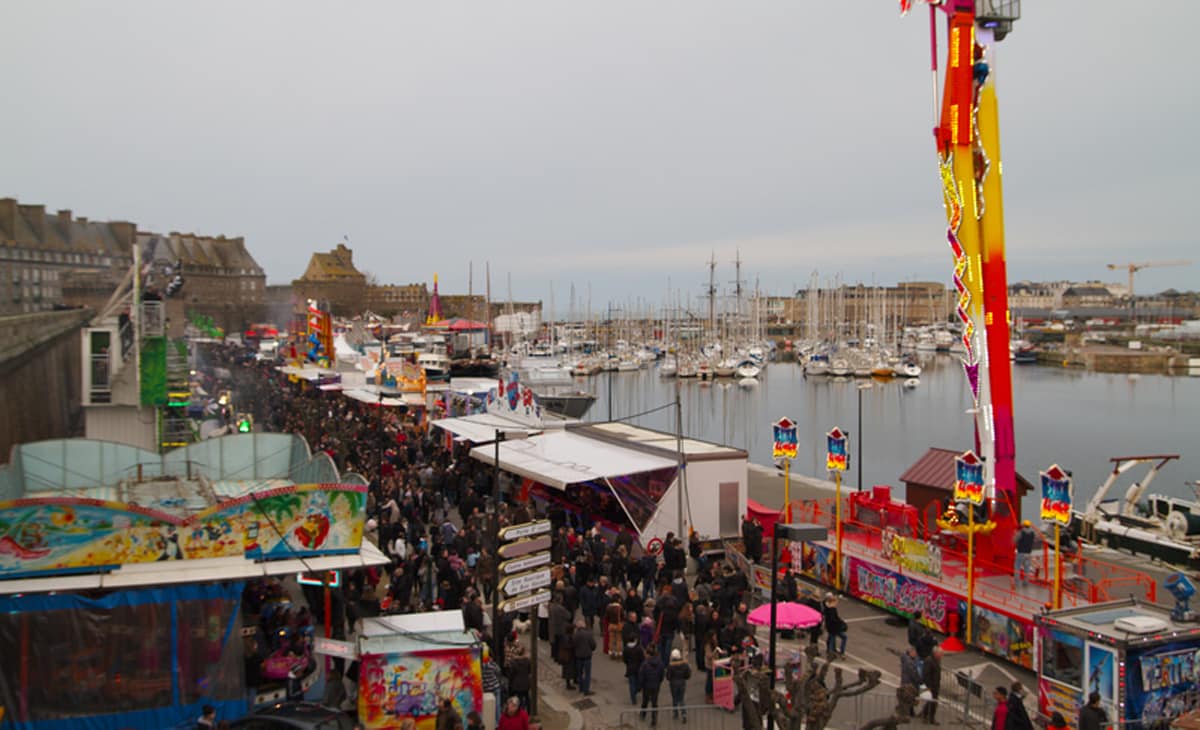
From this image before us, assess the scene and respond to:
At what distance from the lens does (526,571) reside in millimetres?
10484

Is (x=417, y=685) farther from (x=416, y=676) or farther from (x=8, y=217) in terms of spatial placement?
(x=8, y=217)

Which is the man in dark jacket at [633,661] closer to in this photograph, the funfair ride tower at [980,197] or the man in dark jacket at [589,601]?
the man in dark jacket at [589,601]

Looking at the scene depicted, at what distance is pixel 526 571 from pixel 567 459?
31.9ft

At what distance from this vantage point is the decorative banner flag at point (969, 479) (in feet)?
47.1

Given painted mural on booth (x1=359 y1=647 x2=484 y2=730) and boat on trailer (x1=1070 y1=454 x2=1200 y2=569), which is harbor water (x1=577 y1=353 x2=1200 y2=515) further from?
painted mural on booth (x1=359 y1=647 x2=484 y2=730)

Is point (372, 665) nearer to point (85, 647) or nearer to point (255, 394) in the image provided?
point (85, 647)

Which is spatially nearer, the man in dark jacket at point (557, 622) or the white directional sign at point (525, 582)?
the white directional sign at point (525, 582)

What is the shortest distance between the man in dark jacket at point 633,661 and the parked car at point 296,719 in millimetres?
3762

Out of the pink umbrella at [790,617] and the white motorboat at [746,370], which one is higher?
the pink umbrella at [790,617]

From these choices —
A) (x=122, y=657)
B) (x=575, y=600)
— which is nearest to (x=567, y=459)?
(x=575, y=600)

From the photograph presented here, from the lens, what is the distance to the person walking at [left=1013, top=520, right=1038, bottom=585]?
46.9 ft

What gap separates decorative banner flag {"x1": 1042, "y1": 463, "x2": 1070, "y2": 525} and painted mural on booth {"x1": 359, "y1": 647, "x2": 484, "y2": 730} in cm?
820

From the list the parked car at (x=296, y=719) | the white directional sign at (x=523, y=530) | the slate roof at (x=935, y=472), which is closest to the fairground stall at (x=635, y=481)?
the slate roof at (x=935, y=472)

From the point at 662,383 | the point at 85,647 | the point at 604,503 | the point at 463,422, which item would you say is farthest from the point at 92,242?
the point at 662,383
